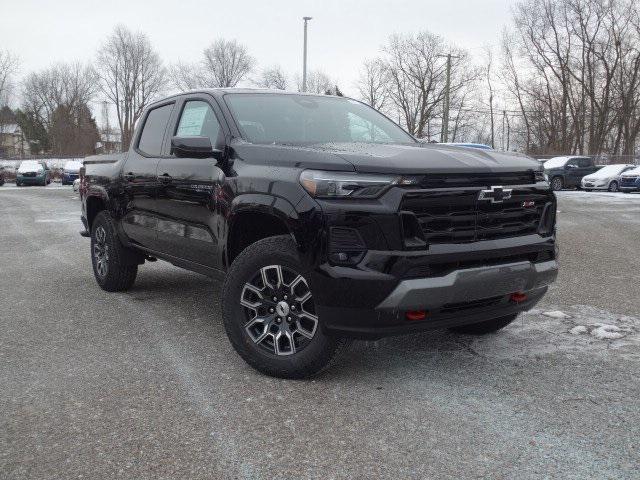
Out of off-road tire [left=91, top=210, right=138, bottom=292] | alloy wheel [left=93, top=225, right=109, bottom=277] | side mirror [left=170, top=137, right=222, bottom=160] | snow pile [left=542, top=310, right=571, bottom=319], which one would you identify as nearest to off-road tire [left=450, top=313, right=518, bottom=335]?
snow pile [left=542, top=310, right=571, bottom=319]

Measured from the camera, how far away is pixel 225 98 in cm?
454

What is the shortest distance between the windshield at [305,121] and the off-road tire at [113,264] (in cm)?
218

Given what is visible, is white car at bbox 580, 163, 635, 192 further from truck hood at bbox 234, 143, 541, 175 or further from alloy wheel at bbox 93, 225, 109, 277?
truck hood at bbox 234, 143, 541, 175

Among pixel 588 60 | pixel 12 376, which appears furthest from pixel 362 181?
pixel 588 60

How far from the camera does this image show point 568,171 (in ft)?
98.5

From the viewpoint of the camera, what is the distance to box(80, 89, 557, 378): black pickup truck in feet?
10.6

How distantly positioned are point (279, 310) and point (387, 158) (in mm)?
1073

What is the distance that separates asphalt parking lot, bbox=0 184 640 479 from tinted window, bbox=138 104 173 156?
4.62ft

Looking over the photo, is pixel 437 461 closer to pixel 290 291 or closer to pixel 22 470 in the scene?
pixel 290 291

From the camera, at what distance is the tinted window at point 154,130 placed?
529 centimetres

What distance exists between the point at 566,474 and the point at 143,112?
479cm

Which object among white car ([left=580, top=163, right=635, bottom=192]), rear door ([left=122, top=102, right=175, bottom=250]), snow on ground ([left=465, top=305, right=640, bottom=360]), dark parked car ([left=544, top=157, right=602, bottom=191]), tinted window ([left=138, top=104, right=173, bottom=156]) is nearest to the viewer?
snow on ground ([left=465, top=305, right=640, bottom=360])

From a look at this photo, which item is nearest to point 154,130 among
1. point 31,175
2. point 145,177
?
point 145,177

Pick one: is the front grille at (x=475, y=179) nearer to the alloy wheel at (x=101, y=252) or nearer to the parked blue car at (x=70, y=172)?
the alloy wheel at (x=101, y=252)
